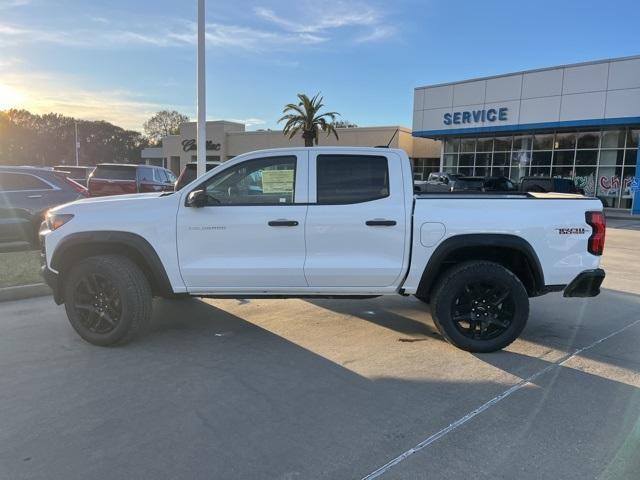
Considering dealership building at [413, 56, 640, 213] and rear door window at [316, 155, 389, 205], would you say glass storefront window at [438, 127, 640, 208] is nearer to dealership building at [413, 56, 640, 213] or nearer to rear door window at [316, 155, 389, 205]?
dealership building at [413, 56, 640, 213]

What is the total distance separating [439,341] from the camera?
5258 millimetres

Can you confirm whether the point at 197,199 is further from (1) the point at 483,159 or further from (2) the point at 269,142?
(2) the point at 269,142

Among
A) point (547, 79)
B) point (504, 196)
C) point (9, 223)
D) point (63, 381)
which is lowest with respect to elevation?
point (63, 381)

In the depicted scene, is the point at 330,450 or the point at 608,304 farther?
the point at 608,304

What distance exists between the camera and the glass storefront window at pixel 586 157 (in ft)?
95.8

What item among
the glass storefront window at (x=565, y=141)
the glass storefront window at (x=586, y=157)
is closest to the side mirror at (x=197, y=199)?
the glass storefront window at (x=586, y=157)

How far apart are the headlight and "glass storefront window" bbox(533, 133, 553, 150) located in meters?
31.1

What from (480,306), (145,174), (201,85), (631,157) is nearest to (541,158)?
(631,157)

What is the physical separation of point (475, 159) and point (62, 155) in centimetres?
9089

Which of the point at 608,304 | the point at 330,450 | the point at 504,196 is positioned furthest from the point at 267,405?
the point at 608,304

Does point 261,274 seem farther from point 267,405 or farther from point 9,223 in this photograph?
point 9,223

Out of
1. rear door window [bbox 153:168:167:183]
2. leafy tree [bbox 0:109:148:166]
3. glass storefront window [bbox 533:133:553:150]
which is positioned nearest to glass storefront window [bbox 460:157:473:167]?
glass storefront window [bbox 533:133:553:150]

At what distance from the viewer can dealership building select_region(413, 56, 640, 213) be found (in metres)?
27.2

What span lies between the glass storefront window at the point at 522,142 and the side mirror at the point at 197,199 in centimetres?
3091
